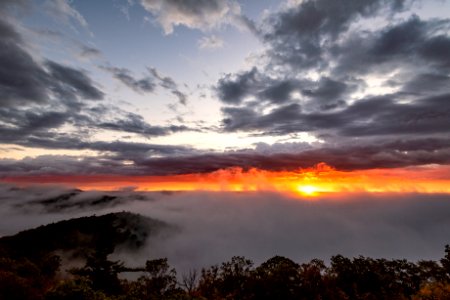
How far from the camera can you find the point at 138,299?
18547 millimetres

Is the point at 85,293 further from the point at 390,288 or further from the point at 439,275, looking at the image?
the point at 439,275

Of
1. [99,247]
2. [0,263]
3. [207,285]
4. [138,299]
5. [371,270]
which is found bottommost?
[207,285]

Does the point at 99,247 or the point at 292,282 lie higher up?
the point at 99,247

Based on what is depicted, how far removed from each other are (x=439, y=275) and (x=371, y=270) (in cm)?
962

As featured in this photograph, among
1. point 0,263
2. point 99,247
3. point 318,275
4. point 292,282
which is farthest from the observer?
point 0,263

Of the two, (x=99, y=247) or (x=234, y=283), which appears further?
(x=234, y=283)

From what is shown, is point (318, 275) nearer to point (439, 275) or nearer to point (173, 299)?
point (439, 275)

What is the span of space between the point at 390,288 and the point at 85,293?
42.3m

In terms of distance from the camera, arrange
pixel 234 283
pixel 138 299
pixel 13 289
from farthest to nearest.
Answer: pixel 234 283, pixel 13 289, pixel 138 299

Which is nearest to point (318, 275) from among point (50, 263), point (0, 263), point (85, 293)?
point (85, 293)

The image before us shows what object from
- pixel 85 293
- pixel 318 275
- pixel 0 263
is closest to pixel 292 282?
pixel 318 275

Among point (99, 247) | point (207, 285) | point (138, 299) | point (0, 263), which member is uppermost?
point (99, 247)

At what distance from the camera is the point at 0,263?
4347 centimetres

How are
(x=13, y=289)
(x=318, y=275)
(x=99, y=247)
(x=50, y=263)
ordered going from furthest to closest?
(x=50, y=263) < (x=318, y=275) < (x=99, y=247) < (x=13, y=289)
